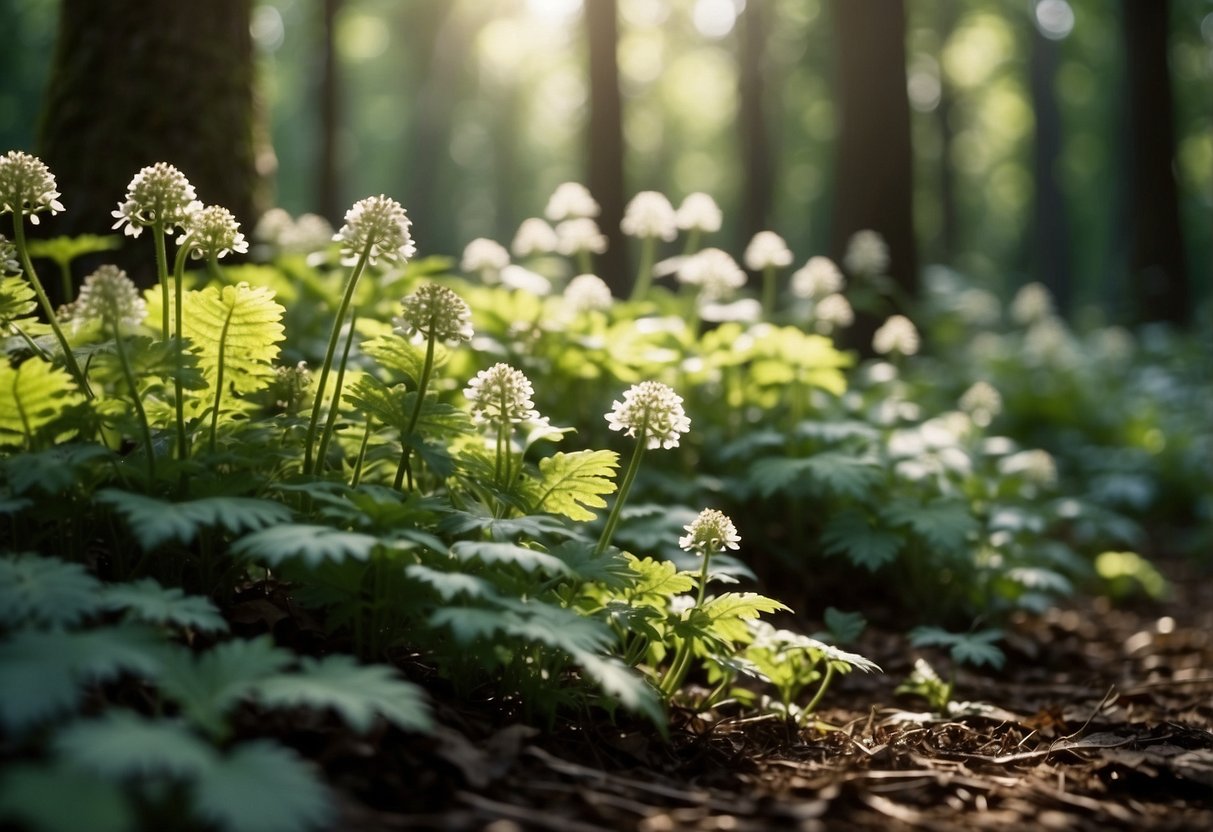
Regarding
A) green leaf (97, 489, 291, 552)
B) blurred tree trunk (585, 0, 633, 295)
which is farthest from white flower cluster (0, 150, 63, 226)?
blurred tree trunk (585, 0, 633, 295)

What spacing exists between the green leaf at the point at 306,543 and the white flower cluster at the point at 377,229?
2.71 feet

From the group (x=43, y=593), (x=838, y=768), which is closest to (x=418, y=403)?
(x=43, y=593)

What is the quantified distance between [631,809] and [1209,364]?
36.0 ft

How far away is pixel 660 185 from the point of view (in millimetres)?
29922

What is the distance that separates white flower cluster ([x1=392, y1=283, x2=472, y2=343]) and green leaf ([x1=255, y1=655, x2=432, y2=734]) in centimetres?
96

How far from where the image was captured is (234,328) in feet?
8.80

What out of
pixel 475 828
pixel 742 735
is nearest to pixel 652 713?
pixel 475 828

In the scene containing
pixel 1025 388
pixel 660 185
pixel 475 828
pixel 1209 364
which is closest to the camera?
pixel 475 828

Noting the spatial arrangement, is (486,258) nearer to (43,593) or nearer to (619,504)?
(619,504)

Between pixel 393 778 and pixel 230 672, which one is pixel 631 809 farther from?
pixel 230 672

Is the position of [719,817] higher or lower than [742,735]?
higher

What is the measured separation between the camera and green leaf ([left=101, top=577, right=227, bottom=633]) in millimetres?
2020

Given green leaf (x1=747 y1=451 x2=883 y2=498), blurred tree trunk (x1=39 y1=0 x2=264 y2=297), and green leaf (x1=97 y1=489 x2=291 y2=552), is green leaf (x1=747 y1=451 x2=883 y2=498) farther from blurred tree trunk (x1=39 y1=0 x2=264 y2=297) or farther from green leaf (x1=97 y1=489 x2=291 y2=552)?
blurred tree trunk (x1=39 y1=0 x2=264 y2=297)

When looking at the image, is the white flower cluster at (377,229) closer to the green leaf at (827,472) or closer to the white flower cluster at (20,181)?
the white flower cluster at (20,181)
